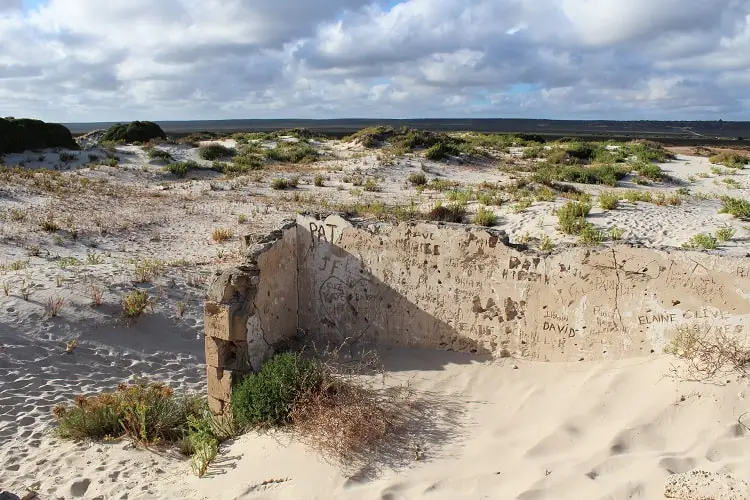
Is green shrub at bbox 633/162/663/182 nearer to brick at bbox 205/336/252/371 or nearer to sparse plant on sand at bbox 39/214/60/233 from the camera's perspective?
sparse plant on sand at bbox 39/214/60/233

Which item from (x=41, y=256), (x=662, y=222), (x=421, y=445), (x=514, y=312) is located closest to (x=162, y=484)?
(x=421, y=445)

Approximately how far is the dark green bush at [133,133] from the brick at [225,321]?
32.1 meters

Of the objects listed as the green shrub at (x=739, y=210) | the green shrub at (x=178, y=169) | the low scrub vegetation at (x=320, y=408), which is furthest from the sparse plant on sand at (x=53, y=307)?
the green shrub at (x=178, y=169)

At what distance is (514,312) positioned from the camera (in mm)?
6160

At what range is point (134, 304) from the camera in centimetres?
868

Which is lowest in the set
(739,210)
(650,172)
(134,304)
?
(134,304)

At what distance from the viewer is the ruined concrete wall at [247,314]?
19.0 ft

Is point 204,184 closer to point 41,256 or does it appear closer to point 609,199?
point 41,256

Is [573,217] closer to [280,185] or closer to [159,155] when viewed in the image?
[280,185]

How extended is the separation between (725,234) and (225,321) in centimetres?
1072

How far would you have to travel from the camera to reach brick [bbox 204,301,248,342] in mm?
5762

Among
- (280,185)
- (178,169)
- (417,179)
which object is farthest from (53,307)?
(417,179)

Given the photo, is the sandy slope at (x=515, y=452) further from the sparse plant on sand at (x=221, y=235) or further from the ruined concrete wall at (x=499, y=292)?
the sparse plant on sand at (x=221, y=235)

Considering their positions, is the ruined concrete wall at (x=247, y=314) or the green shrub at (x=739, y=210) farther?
the green shrub at (x=739, y=210)
